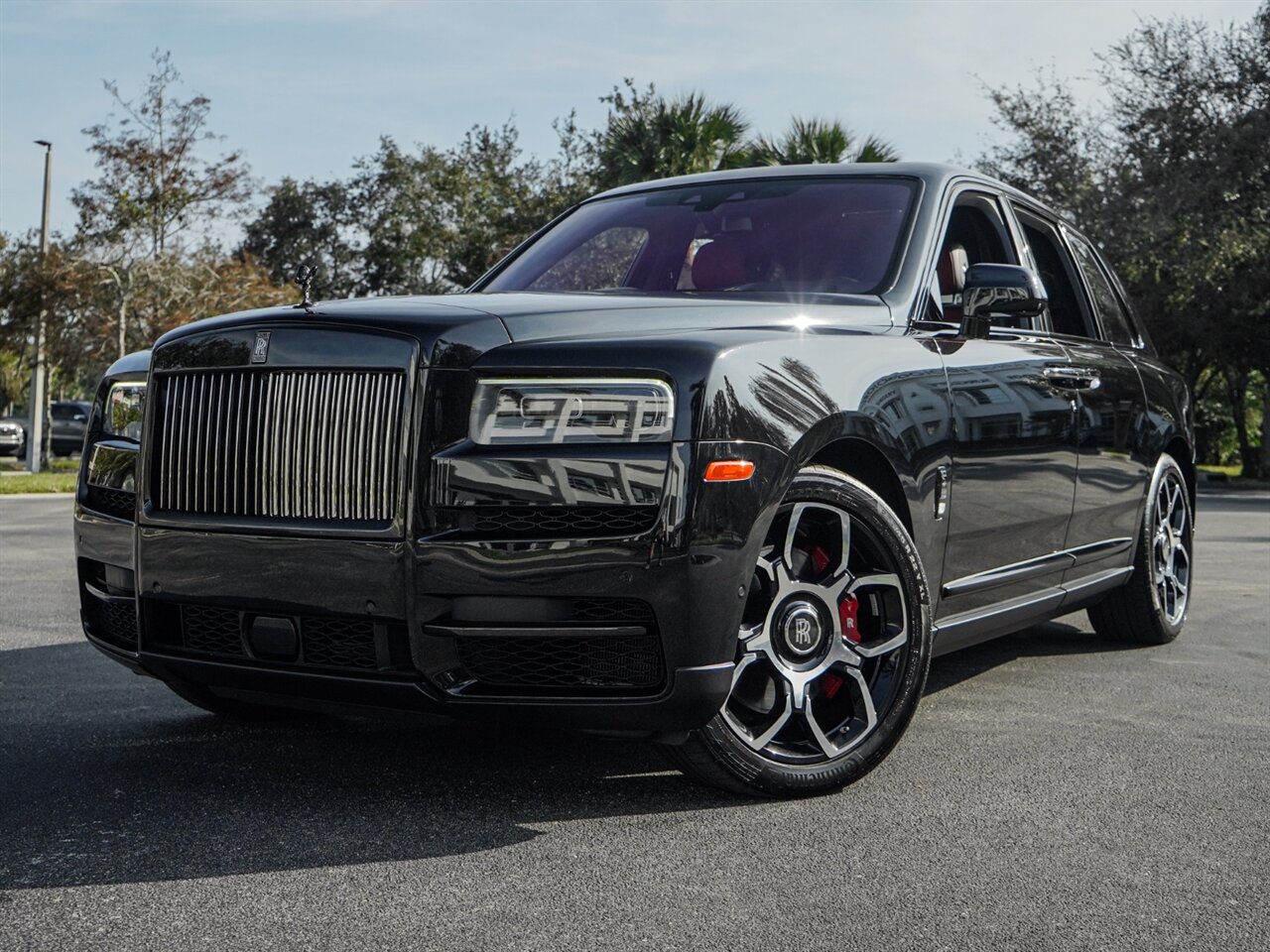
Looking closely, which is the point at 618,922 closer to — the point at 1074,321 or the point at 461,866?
the point at 461,866

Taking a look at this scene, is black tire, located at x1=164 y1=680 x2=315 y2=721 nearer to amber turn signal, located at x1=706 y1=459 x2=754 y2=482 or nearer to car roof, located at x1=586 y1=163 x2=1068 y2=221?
amber turn signal, located at x1=706 y1=459 x2=754 y2=482

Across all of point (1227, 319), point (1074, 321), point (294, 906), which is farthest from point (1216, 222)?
point (294, 906)

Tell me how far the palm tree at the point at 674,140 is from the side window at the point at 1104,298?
18.1 metres

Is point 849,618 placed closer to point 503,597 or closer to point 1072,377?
point 503,597

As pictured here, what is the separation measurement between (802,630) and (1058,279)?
8.99 feet

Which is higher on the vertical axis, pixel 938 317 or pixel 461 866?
pixel 938 317

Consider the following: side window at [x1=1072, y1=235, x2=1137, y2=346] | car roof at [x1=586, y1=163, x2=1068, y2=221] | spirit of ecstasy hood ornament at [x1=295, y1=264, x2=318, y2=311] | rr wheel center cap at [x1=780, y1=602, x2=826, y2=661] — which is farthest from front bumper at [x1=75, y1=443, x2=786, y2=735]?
side window at [x1=1072, y1=235, x2=1137, y2=346]

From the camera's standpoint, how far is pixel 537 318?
11.4 feet

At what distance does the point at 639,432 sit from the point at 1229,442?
5271cm

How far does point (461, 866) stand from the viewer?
306 centimetres

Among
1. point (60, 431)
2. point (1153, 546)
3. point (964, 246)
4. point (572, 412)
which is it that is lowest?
point (60, 431)

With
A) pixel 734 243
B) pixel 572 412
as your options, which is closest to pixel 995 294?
pixel 734 243

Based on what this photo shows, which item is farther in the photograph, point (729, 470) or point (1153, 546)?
point (1153, 546)

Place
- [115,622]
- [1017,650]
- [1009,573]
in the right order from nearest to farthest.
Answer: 1. [115,622]
2. [1009,573]
3. [1017,650]
